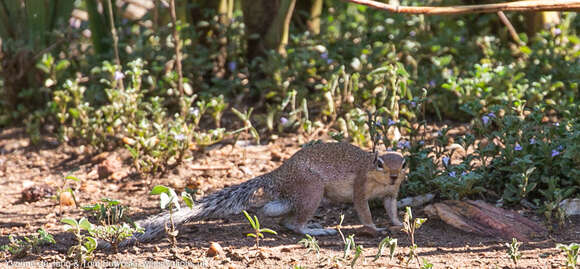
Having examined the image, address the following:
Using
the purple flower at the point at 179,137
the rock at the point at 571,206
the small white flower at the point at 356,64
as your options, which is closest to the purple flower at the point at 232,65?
the small white flower at the point at 356,64

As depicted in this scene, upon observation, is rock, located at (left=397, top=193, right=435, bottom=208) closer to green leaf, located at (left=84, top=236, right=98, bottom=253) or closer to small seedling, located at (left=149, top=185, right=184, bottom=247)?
small seedling, located at (left=149, top=185, right=184, bottom=247)

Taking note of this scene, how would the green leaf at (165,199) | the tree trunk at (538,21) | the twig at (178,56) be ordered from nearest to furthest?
the green leaf at (165,199)
the twig at (178,56)
the tree trunk at (538,21)

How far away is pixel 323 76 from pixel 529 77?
2041 millimetres

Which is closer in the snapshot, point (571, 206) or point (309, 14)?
point (571, 206)

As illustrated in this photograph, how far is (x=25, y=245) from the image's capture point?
463 cm

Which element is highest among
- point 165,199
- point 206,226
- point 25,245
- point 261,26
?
point 261,26

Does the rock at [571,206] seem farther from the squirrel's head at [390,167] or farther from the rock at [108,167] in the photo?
the rock at [108,167]

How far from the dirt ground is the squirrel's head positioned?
39 centimetres

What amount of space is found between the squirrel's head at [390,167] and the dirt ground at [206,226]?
0.39 metres

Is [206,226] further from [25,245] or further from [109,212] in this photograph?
[25,245]

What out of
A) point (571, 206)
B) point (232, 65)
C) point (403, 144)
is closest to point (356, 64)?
point (232, 65)

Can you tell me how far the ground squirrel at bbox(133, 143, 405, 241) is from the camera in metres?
4.98

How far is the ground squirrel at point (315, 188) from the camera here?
4980 mm

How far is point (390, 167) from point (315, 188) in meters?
0.52
